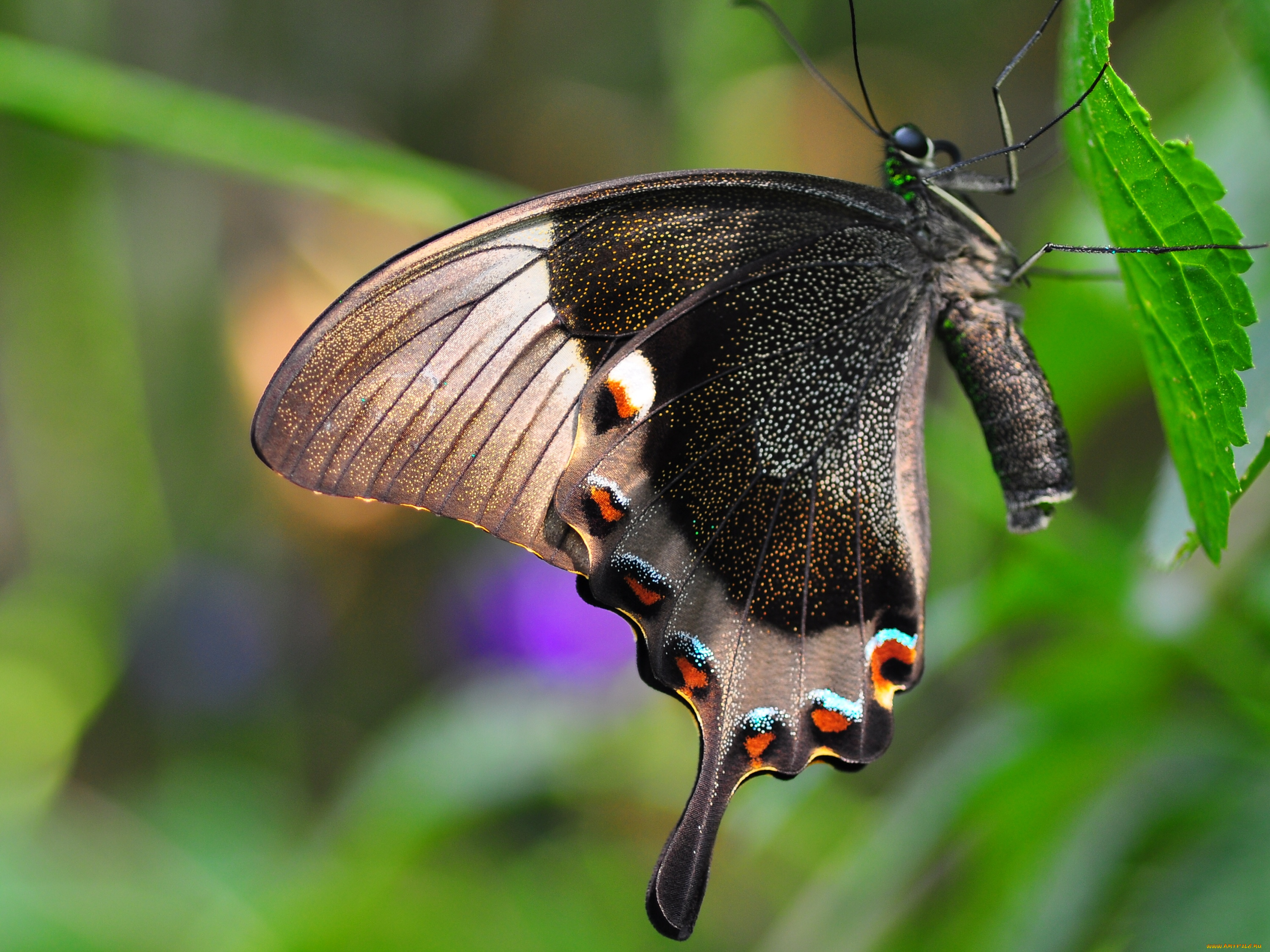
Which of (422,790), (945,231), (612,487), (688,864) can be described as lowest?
(422,790)

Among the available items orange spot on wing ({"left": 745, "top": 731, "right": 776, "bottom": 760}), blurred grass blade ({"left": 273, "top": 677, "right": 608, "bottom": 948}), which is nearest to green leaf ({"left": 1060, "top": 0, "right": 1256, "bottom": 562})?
orange spot on wing ({"left": 745, "top": 731, "right": 776, "bottom": 760})

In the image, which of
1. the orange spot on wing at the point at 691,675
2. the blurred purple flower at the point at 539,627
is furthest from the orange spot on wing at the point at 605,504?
the blurred purple flower at the point at 539,627

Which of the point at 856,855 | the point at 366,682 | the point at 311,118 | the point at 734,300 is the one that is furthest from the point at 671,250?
the point at 311,118

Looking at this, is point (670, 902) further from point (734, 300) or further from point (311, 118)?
point (311, 118)

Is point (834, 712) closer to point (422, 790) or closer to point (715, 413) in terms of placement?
point (715, 413)

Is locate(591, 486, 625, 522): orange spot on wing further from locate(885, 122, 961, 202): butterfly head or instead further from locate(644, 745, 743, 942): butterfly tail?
locate(885, 122, 961, 202): butterfly head

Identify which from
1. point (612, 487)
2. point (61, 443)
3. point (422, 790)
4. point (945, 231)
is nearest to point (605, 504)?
point (612, 487)
